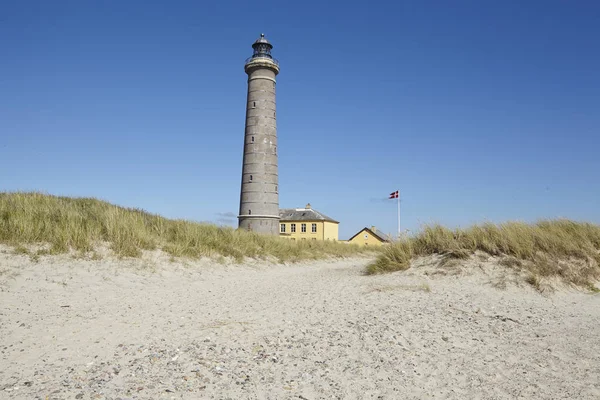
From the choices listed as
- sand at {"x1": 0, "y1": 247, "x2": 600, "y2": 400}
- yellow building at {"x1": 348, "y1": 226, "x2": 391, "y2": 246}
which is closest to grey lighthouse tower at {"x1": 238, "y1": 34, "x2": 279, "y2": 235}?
yellow building at {"x1": 348, "y1": 226, "x2": 391, "y2": 246}

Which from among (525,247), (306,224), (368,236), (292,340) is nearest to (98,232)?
(292,340)

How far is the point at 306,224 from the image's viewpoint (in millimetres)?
46688

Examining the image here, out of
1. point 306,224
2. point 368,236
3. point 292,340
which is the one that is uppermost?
point 306,224

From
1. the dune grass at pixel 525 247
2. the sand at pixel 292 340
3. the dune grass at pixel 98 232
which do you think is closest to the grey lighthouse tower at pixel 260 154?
the dune grass at pixel 98 232

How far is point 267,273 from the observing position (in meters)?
13.0

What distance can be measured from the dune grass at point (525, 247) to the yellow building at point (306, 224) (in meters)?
34.7

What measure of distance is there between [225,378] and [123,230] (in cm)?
870

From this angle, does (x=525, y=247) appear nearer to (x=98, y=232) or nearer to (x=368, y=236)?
(x=98, y=232)

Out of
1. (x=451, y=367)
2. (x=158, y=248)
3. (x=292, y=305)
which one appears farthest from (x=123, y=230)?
(x=451, y=367)

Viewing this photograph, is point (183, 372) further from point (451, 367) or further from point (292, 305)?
point (292, 305)

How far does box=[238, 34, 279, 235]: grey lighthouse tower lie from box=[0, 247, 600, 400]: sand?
20414 millimetres

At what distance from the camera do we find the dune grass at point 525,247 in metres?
8.40

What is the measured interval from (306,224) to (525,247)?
37.9m

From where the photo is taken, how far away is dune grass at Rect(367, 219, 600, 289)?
8398mm
